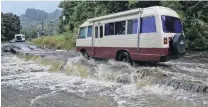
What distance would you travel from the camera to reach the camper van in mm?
11219

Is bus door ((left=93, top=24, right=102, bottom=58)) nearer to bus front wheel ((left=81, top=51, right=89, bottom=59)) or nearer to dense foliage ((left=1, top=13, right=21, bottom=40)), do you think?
bus front wheel ((left=81, top=51, right=89, bottom=59))

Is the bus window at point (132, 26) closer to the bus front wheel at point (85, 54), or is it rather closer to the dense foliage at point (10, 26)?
the bus front wheel at point (85, 54)

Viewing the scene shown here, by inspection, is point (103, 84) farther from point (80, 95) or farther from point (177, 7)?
point (177, 7)

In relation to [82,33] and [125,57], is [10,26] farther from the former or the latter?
[125,57]

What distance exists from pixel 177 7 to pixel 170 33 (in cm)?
970

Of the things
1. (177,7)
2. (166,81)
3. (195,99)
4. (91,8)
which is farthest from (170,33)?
(91,8)

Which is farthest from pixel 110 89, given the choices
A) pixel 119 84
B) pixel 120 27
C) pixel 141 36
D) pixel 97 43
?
pixel 97 43

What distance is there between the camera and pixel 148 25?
38.1 feet

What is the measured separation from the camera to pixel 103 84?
10.2m

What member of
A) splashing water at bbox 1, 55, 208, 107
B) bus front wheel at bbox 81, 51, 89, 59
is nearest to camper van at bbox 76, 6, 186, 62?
splashing water at bbox 1, 55, 208, 107

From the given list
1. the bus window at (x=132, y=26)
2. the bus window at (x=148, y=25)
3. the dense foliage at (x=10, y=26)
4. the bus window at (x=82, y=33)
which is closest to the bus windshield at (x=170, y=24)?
the bus window at (x=148, y=25)

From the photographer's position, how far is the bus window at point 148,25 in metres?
11.4

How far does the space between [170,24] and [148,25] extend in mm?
865

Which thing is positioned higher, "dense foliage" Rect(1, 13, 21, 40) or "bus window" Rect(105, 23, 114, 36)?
"dense foliage" Rect(1, 13, 21, 40)
